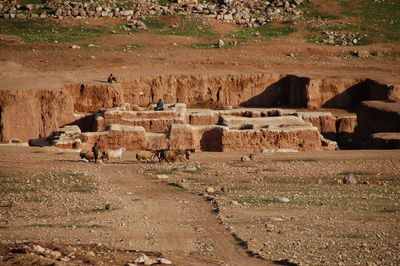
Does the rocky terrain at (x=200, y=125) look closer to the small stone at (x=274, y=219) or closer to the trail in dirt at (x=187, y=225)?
the trail in dirt at (x=187, y=225)

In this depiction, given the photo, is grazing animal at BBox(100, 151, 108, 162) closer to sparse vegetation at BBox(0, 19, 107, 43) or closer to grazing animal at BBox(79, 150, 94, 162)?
grazing animal at BBox(79, 150, 94, 162)

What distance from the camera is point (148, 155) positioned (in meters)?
27.6

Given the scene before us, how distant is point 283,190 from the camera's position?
75.7 ft

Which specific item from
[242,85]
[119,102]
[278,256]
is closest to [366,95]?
[242,85]

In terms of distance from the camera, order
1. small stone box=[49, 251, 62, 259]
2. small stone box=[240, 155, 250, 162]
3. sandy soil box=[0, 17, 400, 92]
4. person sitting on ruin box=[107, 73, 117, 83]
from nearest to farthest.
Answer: small stone box=[49, 251, 62, 259], small stone box=[240, 155, 250, 162], person sitting on ruin box=[107, 73, 117, 83], sandy soil box=[0, 17, 400, 92]

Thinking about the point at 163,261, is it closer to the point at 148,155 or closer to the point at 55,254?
the point at 55,254

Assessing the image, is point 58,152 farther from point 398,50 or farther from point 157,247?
point 398,50

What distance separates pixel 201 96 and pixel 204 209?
907 inches

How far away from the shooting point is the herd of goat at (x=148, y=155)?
27.6m

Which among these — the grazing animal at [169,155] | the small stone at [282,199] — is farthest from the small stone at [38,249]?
the grazing animal at [169,155]

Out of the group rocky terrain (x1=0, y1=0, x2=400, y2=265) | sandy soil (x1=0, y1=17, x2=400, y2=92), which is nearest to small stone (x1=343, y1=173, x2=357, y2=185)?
rocky terrain (x1=0, y1=0, x2=400, y2=265)

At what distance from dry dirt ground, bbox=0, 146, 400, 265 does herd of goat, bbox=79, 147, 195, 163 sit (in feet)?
1.22

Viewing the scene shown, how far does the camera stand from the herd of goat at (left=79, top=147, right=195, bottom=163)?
27.6 m

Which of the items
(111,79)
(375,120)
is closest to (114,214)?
(375,120)
